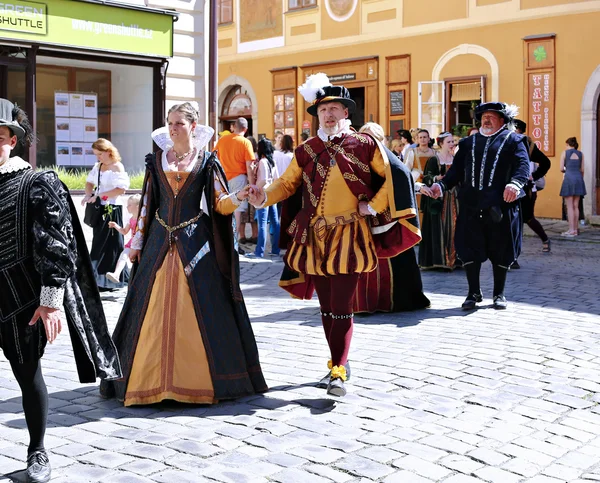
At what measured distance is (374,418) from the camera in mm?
4910

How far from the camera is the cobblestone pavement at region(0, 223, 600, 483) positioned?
4.12 m

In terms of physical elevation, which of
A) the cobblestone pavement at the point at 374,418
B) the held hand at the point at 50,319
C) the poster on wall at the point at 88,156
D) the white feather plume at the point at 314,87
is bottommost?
the cobblestone pavement at the point at 374,418

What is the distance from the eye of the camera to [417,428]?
4746mm

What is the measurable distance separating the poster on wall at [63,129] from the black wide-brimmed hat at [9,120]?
27.2ft

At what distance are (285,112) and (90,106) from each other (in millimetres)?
12519

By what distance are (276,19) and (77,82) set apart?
13602mm

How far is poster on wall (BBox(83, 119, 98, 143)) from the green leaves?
1046cm

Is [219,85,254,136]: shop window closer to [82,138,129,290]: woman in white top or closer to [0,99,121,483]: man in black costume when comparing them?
[82,138,129,290]: woman in white top

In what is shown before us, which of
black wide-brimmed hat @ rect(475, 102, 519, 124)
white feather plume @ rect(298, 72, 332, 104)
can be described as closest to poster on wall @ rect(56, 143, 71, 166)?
black wide-brimmed hat @ rect(475, 102, 519, 124)

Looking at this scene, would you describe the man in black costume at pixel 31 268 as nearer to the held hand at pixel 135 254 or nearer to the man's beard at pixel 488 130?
the held hand at pixel 135 254

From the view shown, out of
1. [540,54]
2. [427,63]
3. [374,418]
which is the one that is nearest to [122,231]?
[374,418]

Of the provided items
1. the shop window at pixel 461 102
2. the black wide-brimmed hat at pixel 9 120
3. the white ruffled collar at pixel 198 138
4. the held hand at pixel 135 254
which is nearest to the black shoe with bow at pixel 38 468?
the black wide-brimmed hat at pixel 9 120

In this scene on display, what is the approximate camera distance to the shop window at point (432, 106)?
2131cm

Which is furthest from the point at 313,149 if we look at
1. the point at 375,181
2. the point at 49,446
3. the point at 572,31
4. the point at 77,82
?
the point at 572,31
